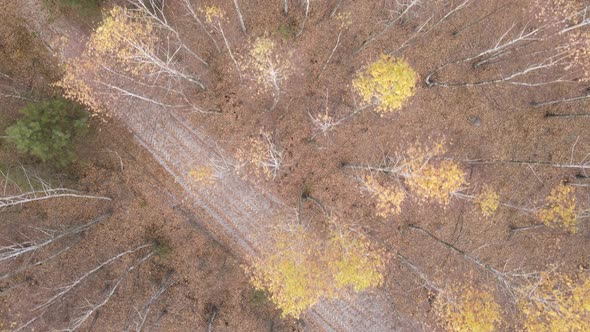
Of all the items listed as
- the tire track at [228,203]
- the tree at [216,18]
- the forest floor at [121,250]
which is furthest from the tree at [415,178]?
the tree at [216,18]

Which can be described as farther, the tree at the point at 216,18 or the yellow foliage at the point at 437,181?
the tree at the point at 216,18

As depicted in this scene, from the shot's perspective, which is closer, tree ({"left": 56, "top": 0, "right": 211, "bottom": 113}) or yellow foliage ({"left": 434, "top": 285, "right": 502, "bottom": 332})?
tree ({"left": 56, "top": 0, "right": 211, "bottom": 113})

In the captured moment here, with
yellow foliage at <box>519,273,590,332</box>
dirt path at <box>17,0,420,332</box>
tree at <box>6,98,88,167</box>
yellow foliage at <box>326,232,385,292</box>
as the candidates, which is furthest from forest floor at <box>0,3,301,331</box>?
yellow foliage at <box>519,273,590,332</box>

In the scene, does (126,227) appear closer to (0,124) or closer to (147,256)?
(147,256)

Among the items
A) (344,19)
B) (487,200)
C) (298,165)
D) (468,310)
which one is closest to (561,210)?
(487,200)

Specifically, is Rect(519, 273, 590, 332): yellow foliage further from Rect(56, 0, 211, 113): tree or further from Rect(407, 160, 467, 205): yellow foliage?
Rect(56, 0, 211, 113): tree

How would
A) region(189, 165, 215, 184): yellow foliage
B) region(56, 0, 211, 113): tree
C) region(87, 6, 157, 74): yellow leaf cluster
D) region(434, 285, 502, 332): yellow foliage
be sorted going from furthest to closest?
1. region(189, 165, 215, 184): yellow foliage
2. region(434, 285, 502, 332): yellow foliage
3. region(56, 0, 211, 113): tree
4. region(87, 6, 157, 74): yellow leaf cluster

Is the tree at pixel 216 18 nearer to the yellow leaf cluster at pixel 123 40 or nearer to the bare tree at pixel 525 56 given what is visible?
the yellow leaf cluster at pixel 123 40
